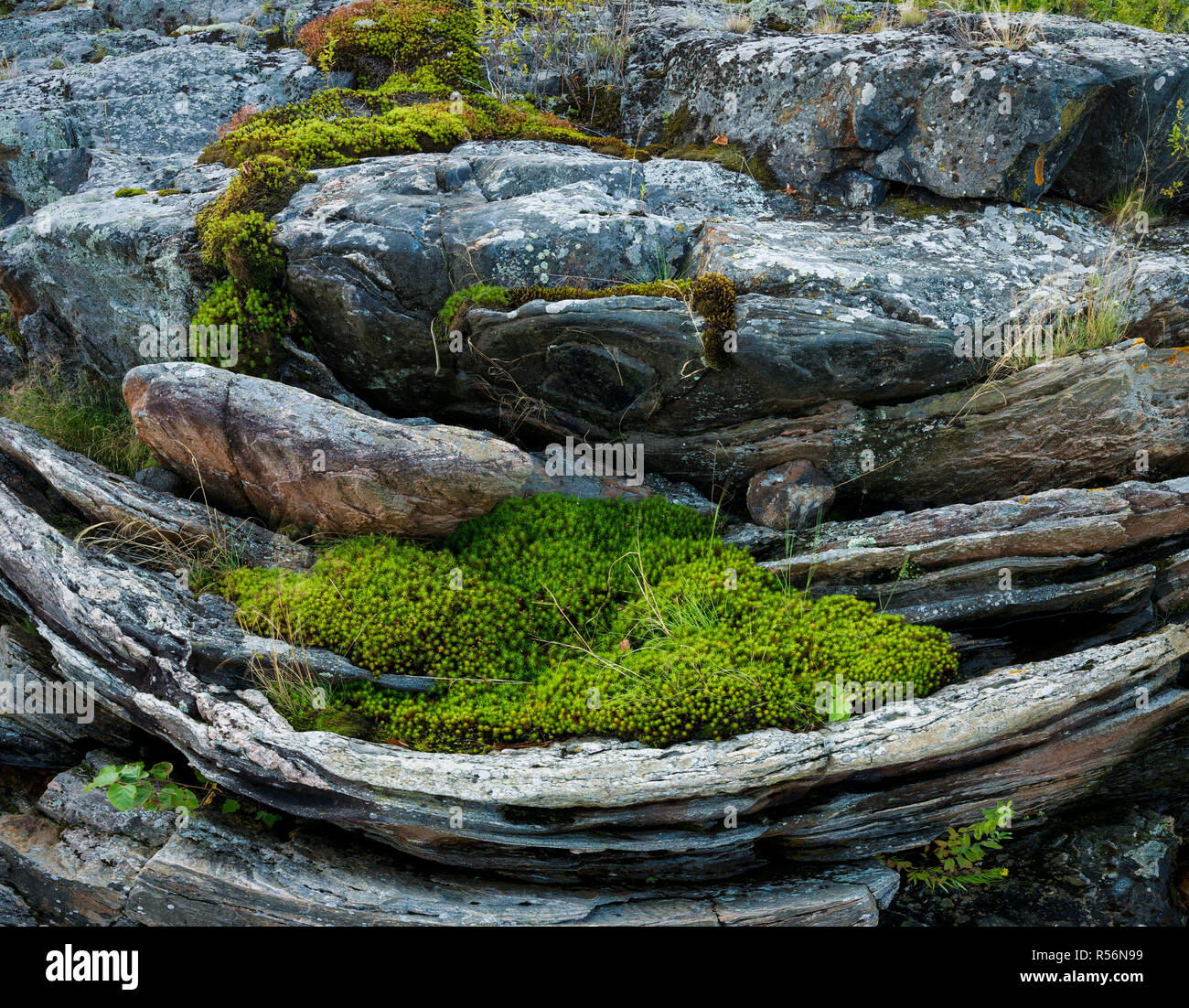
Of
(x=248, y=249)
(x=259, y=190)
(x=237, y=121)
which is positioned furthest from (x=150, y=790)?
(x=237, y=121)

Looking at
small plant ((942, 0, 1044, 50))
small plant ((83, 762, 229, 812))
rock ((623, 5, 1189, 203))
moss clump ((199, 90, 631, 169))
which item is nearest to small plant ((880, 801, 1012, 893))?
small plant ((83, 762, 229, 812))

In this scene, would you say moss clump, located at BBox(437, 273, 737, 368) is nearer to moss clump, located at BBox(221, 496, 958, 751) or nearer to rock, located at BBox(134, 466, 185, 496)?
moss clump, located at BBox(221, 496, 958, 751)

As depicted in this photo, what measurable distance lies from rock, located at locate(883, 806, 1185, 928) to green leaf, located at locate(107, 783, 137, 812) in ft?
21.3

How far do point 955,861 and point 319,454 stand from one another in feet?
23.2

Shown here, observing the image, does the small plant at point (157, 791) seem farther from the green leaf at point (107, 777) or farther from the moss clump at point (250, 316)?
the moss clump at point (250, 316)

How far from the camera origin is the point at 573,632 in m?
7.35

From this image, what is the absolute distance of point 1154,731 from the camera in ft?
22.5

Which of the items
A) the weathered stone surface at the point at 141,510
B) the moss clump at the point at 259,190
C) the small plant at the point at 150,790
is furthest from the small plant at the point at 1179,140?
the small plant at the point at 150,790

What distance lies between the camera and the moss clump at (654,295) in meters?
7.81

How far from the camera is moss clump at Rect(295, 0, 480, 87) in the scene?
11484 millimetres

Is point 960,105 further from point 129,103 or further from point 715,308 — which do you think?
point 129,103

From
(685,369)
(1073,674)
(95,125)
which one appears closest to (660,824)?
(1073,674)

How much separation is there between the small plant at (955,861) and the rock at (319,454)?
521 cm

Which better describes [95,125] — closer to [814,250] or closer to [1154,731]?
[814,250]
